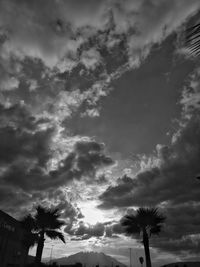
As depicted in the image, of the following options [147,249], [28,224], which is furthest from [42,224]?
[147,249]

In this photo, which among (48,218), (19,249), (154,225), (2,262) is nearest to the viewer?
(48,218)

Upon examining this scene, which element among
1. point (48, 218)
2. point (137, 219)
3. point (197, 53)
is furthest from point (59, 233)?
point (197, 53)

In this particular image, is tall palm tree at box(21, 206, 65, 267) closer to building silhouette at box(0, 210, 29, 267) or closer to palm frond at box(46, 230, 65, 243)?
palm frond at box(46, 230, 65, 243)

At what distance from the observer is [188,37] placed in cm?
273

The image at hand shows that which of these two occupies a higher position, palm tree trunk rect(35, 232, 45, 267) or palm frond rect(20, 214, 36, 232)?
palm frond rect(20, 214, 36, 232)

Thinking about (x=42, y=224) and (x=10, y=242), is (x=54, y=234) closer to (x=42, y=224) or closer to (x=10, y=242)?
(x=42, y=224)

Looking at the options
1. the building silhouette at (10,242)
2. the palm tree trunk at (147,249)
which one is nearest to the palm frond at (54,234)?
the palm tree trunk at (147,249)

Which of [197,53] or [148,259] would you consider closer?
[197,53]

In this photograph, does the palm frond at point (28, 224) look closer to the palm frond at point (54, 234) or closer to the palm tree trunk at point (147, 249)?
the palm frond at point (54, 234)

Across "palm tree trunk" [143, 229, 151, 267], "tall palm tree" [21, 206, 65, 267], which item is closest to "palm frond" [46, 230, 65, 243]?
"tall palm tree" [21, 206, 65, 267]

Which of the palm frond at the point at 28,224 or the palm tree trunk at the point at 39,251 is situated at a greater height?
the palm frond at the point at 28,224

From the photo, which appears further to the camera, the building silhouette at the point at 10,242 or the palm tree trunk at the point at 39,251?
the building silhouette at the point at 10,242

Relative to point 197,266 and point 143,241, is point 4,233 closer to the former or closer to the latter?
point 143,241

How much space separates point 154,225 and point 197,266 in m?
25.7
